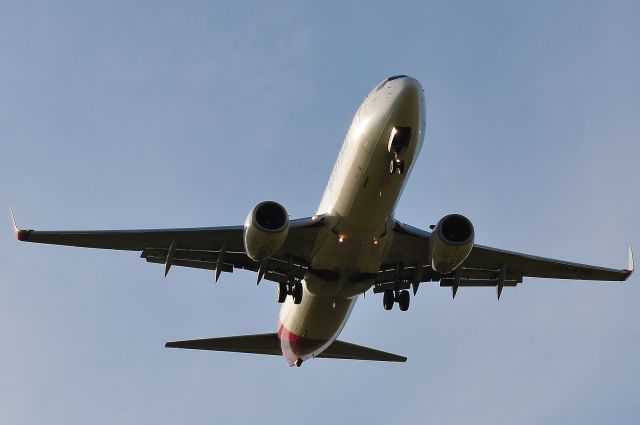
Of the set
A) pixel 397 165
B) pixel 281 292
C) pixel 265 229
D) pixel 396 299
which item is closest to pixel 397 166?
pixel 397 165

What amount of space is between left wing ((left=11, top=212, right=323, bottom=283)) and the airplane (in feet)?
0.10

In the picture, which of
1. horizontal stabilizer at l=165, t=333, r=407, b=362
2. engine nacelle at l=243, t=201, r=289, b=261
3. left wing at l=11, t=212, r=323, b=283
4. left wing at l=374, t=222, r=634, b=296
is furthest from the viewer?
horizontal stabilizer at l=165, t=333, r=407, b=362

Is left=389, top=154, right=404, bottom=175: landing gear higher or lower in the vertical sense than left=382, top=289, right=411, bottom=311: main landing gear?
higher

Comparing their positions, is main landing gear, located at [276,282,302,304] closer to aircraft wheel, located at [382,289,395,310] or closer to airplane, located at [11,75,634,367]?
airplane, located at [11,75,634,367]

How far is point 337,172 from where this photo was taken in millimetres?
26875

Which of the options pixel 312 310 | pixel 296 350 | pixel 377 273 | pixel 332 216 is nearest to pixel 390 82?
pixel 332 216

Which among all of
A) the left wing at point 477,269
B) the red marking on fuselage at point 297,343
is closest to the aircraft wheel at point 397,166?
the left wing at point 477,269

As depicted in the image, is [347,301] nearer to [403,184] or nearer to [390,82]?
[403,184]

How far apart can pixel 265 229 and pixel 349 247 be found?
268 centimetres

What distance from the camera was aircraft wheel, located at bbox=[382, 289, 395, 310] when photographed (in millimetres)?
30578

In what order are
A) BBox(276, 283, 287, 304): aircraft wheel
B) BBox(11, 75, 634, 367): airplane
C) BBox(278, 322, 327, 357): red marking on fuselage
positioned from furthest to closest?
BBox(278, 322, 327, 357): red marking on fuselage, BBox(276, 283, 287, 304): aircraft wheel, BBox(11, 75, 634, 367): airplane

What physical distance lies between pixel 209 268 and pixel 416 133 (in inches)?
349

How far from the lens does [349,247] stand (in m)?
26.8

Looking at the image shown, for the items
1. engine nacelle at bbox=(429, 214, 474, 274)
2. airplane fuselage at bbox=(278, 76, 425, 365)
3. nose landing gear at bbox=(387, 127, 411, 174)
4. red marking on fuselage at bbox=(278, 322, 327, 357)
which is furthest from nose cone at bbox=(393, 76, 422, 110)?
red marking on fuselage at bbox=(278, 322, 327, 357)
